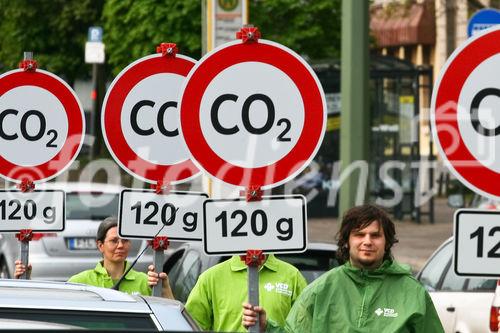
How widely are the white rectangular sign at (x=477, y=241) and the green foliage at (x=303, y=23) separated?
3417 centimetres

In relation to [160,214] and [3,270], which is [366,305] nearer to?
[160,214]

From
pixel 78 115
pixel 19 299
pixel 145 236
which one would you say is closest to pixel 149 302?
pixel 19 299

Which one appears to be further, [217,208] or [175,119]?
[175,119]

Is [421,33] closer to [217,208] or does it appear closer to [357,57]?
[357,57]

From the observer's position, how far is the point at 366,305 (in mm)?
6758

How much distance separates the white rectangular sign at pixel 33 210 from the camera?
34.7ft

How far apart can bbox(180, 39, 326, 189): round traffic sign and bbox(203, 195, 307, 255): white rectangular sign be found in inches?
5.0

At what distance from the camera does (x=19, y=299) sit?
209 inches

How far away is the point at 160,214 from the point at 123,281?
428 mm

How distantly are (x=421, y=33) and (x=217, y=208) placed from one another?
49.0 m

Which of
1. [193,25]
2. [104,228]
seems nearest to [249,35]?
[104,228]

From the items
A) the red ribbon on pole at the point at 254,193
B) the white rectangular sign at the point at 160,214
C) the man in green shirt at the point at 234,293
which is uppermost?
the red ribbon on pole at the point at 254,193

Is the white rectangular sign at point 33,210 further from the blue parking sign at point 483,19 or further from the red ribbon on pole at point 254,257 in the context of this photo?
the blue parking sign at point 483,19

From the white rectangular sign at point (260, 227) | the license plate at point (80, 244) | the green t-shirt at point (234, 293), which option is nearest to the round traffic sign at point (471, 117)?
the white rectangular sign at point (260, 227)
